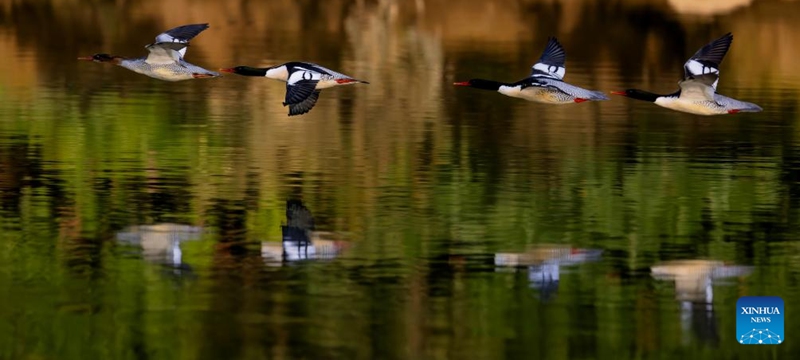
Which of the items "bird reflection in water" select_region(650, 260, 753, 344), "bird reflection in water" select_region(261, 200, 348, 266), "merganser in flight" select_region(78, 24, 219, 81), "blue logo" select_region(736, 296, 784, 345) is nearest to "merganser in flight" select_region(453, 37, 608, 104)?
"merganser in flight" select_region(78, 24, 219, 81)

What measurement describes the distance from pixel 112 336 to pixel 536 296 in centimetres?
385

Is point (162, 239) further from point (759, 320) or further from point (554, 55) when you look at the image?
point (554, 55)

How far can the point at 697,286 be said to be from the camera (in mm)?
18625

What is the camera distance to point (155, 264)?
19406 millimetres

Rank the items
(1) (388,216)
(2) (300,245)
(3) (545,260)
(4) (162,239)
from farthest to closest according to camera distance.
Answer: (1) (388,216) < (4) (162,239) < (2) (300,245) < (3) (545,260)

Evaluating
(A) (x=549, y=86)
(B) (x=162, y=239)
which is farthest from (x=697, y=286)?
(A) (x=549, y=86)

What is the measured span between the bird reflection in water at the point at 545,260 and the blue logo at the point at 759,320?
5.85 feet

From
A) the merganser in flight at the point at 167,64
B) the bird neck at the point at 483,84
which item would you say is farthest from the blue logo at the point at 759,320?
the merganser in flight at the point at 167,64

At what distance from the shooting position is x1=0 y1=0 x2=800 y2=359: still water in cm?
1694

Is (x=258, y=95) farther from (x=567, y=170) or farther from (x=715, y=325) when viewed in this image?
(x=715, y=325)

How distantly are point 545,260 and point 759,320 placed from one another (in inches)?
116

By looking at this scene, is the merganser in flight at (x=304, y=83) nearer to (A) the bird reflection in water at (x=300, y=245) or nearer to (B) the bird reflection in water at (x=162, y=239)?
(A) the bird reflection in water at (x=300, y=245)

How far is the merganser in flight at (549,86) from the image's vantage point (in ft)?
82.7

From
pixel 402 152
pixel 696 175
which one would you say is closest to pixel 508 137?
pixel 402 152
